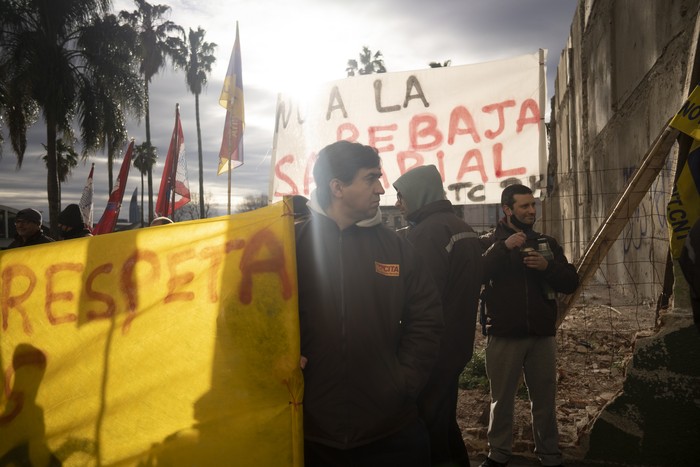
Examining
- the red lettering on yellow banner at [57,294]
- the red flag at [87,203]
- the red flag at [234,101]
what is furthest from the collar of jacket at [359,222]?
the red flag at [87,203]

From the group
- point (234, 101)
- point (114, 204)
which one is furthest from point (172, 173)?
point (234, 101)


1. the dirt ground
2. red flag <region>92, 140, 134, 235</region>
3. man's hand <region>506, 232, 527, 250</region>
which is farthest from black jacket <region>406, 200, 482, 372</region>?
red flag <region>92, 140, 134, 235</region>

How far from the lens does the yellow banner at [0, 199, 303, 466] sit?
7.45 ft

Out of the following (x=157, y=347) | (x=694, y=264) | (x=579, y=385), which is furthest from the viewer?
(x=579, y=385)

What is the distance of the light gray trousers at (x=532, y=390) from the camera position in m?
3.69

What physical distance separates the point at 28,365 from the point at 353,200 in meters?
1.89

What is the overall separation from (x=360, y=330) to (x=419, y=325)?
0.94 ft

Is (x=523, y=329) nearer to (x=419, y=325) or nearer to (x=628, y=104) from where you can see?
(x=419, y=325)

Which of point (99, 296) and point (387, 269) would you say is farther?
point (99, 296)

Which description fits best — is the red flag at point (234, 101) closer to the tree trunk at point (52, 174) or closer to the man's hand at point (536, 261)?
the man's hand at point (536, 261)

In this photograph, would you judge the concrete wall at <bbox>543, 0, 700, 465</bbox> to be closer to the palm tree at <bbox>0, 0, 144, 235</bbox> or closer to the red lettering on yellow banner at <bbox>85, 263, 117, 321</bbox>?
the red lettering on yellow banner at <bbox>85, 263, 117, 321</bbox>

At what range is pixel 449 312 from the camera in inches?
122

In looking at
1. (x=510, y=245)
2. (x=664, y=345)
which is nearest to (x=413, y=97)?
(x=510, y=245)

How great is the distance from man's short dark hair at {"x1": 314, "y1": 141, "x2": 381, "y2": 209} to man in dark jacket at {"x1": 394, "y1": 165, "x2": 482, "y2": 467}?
0.92 meters
